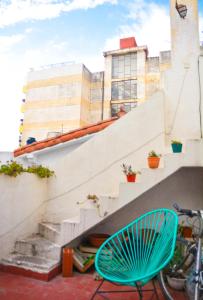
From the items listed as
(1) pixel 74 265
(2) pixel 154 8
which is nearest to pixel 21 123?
(2) pixel 154 8

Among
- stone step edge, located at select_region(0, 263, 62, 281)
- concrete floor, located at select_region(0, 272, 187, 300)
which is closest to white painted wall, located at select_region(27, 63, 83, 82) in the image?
stone step edge, located at select_region(0, 263, 62, 281)

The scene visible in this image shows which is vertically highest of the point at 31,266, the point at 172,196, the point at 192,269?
the point at 172,196

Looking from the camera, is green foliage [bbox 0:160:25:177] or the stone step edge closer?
the stone step edge

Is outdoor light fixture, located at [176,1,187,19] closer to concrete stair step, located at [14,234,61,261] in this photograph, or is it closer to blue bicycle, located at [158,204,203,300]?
blue bicycle, located at [158,204,203,300]

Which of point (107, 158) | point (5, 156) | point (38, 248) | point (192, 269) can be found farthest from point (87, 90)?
point (192, 269)

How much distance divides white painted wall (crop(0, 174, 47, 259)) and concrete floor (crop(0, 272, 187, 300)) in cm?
62

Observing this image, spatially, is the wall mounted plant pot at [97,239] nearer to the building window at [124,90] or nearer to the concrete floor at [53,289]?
the concrete floor at [53,289]

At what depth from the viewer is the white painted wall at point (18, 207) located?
139 inches

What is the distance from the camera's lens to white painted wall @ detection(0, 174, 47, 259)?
3.53m

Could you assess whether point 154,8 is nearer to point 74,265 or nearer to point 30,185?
point 30,185

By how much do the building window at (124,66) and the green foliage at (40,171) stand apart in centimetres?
1495

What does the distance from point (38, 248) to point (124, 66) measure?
675 inches

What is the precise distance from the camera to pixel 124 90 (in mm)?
17844

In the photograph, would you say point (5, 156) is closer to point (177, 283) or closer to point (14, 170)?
point (14, 170)
